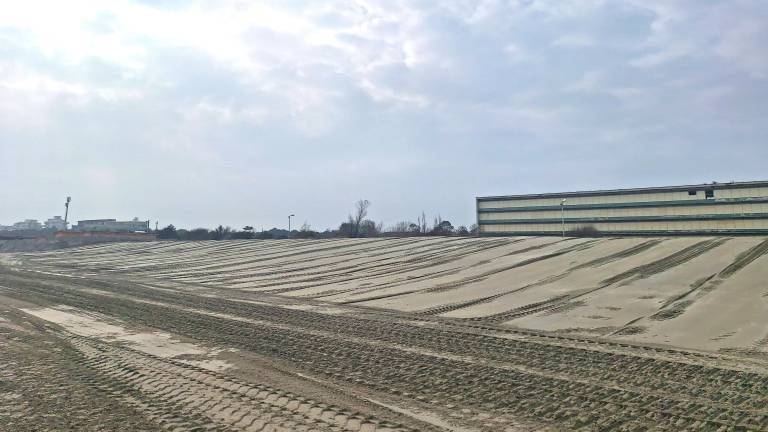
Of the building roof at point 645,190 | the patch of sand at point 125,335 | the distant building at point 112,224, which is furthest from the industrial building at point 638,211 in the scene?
the distant building at point 112,224

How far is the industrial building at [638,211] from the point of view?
41.2 m

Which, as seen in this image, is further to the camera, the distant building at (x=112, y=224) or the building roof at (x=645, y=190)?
the distant building at (x=112, y=224)

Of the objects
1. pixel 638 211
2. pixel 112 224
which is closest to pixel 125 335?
pixel 638 211

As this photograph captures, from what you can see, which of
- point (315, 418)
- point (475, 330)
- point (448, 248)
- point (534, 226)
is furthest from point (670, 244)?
point (534, 226)

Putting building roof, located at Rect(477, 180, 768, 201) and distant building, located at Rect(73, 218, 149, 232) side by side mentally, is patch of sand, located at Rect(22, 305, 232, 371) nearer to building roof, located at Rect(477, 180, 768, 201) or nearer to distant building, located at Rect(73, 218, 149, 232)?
building roof, located at Rect(477, 180, 768, 201)

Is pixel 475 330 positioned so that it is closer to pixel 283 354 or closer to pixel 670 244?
pixel 283 354

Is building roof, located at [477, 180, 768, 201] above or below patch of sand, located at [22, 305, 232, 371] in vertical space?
above

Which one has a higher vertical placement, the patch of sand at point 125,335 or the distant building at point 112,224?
the distant building at point 112,224

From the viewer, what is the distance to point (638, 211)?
155 feet

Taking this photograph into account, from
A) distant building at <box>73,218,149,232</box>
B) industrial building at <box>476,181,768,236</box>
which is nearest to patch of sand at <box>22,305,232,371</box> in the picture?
industrial building at <box>476,181,768,236</box>

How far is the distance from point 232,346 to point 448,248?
24.8m

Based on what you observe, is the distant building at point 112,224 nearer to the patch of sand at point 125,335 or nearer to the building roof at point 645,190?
the building roof at point 645,190

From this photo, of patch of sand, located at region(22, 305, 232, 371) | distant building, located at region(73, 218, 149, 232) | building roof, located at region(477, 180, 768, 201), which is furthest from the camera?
distant building, located at region(73, 218, 149, 232)

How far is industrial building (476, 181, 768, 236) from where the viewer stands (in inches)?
Result: 1624
